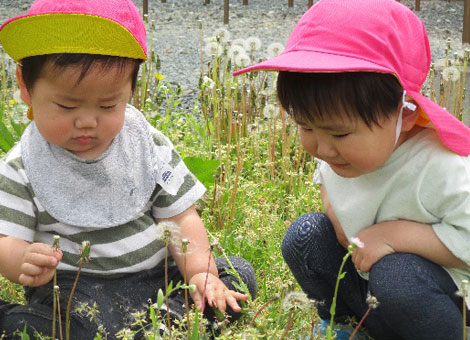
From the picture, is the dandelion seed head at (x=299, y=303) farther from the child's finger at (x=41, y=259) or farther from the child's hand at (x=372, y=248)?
the child's finger at (x=41, y=259)

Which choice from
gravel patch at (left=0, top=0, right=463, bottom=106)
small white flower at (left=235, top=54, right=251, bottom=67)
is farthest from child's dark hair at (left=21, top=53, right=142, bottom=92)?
gravel patch at (left=0, top=0, right=463, bottom=106)

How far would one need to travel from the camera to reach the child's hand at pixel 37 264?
1.92 metres

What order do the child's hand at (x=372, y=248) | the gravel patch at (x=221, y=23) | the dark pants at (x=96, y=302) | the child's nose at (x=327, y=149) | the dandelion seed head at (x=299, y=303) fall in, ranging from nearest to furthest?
the dandelion seed head at (x=299, y=303), the child's nose at (x=327, y=149), the child's hand at (x=372, y=248), the dark pants at (x=96, y=302), the gravel patch at (x=221, y=23)

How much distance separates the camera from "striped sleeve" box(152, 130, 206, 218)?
2.37 m

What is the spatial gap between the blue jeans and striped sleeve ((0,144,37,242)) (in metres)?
0.78

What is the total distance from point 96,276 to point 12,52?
0.71 metres

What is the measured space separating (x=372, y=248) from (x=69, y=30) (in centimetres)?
102

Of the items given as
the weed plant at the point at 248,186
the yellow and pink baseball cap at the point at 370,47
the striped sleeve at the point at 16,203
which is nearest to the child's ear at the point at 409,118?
the yellow and pink baseball cap at the point at 370,47

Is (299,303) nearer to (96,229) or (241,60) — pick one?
(96,229)

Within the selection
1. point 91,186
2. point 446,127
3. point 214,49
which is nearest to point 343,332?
point 446,127

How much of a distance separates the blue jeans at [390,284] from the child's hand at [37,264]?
0.75 metres

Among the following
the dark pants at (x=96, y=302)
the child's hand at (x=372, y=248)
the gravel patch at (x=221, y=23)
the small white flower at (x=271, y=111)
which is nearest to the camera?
the child's hand at (x=372, y=248)

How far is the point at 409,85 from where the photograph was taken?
1957 millimetres

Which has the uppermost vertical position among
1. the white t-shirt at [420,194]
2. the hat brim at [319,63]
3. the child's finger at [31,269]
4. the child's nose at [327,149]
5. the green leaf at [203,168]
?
the hat brim at [319,63]
